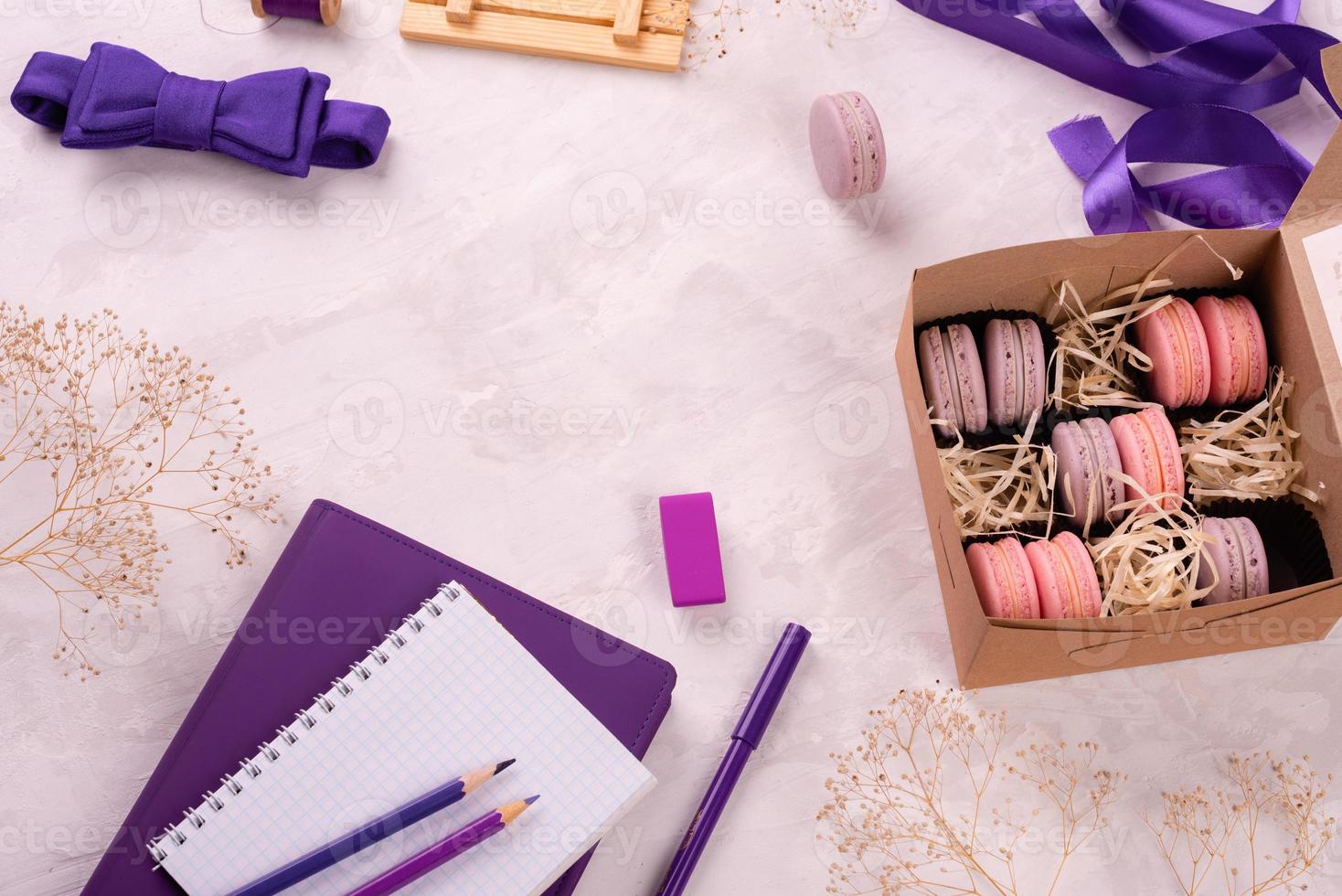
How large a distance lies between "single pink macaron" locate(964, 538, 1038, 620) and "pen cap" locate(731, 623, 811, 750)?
18cm

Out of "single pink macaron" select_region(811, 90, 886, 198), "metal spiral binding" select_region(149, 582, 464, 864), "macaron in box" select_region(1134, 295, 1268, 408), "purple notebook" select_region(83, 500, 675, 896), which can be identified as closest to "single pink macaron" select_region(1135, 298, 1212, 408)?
"macaron in box" select_region(1134, 295, 1268, 408)

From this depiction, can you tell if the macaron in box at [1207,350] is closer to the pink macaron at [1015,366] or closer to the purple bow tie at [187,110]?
the pink macaron at [1015,366]

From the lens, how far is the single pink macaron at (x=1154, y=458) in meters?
1.05

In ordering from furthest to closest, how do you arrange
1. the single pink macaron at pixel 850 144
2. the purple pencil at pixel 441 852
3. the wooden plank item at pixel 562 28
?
the wooden plank item at pixel 562 28 → the single pink macaron at pixel 850 144 → the purple pencil at pixel 441 852

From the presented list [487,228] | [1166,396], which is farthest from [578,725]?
[1166,396]

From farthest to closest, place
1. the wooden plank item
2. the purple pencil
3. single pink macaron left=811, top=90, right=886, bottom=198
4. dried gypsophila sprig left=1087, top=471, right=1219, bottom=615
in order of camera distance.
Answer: the wooden plank item → single pink macaron left=811, top=90, right=886, bottom=198 → dried gypsophila sprig left=1087, top=471, right=1219, bottom=615 → the purple pencil

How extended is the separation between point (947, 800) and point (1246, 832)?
30cm

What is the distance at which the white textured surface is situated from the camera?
42.3 inches

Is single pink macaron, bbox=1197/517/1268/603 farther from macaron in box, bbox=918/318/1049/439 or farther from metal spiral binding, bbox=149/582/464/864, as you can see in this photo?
metal spiral binding, bbox=149/582/464/864

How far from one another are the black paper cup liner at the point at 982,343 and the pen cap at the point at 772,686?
25 cm

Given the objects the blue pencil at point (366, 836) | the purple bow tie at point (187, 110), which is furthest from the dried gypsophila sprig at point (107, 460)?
the blue pencil at point (366, 836)

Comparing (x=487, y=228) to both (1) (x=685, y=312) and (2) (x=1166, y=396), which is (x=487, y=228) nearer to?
(1) (x=685, y=312)

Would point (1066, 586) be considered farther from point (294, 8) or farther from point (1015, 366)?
point (294, 8)

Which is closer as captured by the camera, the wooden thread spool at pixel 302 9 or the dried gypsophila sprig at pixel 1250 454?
the dried gypsophila sprig at pixel 1250 454
